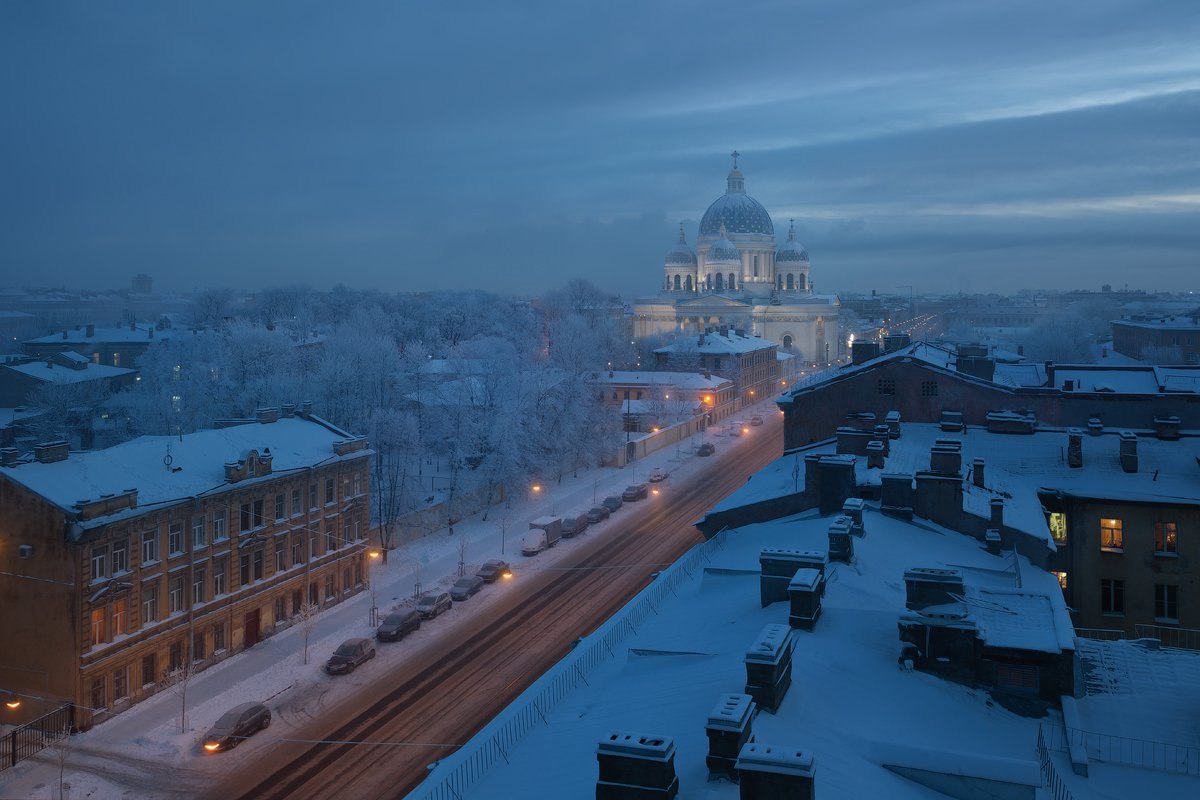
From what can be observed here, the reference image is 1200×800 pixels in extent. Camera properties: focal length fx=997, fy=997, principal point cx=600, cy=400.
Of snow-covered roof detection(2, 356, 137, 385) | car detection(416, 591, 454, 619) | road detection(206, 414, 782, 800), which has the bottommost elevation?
road detection(206, 414, 782, 800)

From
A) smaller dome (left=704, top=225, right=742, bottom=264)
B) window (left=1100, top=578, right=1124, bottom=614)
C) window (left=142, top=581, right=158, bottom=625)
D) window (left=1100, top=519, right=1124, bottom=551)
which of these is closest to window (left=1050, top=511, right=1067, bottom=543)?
window (left=1100, top=519, right=1124, bottom=551)

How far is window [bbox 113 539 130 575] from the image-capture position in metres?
26.4

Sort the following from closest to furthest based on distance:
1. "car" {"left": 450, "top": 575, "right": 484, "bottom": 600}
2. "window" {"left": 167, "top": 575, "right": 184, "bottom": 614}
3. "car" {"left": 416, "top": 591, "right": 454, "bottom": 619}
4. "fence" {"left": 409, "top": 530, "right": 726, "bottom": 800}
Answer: "fence" {"left": 409, "top": 530, "right": 726, "bottom": 800}, "window" {"left": 167, "top": 575, "right": 184, "bottom": 614}, "car" {"left": 416, "top": 591, "right": 454, "bottom": 619}, "car" {"left": 450, "top": 575, "right": 484, "bottom": 600}

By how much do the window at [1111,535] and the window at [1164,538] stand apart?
0.82 metres

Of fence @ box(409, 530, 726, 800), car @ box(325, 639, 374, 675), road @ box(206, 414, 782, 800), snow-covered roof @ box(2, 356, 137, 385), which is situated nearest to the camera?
fence @ box(409, 530, 726, 800)

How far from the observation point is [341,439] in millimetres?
37000

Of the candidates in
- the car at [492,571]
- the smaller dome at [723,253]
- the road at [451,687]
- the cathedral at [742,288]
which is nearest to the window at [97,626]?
the road at [451,687]

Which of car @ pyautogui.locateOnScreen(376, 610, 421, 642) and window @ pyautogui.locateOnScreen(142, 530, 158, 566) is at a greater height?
window @ pyautogui.locateOnScreen(142, 530, 158, 566)

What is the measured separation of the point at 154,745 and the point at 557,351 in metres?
59.0

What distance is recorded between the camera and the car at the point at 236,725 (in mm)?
23891

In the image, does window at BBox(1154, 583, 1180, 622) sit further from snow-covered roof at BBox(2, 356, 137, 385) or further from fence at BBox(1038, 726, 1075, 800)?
snow-covered roof at BBox(2, 356, 137, 385)

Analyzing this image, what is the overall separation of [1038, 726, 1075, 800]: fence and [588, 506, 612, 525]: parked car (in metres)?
36.0

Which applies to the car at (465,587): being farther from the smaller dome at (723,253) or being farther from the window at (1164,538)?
the smaller dome at (723,253)

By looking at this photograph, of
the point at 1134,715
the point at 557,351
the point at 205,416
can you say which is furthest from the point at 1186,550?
the point at 557,351
